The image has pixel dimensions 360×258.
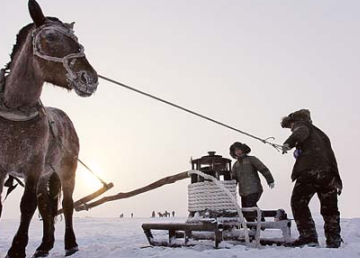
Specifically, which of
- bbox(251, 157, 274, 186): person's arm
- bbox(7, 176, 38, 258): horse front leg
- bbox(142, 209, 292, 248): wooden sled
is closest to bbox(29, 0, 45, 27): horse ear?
bbox(7, 176, 38, 258): horse front leg

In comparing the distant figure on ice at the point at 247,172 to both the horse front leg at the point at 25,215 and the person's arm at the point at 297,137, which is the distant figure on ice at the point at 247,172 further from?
the horse front leg at the point at 25,215

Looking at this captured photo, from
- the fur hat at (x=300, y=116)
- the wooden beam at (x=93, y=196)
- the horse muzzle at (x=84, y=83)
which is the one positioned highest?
the fur hat at (x=300, y=116)

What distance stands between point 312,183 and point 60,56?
386 cm

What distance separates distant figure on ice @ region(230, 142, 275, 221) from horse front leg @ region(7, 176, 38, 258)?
179 inches

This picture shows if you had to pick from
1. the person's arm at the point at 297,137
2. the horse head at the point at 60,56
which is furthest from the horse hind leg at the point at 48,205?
the person's arm at the point at 297,137

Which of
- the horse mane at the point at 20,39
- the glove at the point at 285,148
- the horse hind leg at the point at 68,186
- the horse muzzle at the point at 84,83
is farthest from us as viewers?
the horse hind leg at the point at 68,186

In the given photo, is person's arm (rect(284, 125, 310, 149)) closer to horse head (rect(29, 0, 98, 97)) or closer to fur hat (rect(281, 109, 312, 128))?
fur hat (rect(281, 109, 312, 128))

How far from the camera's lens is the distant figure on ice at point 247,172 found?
339 inches

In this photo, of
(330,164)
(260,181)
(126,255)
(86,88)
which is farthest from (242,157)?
(86,88)

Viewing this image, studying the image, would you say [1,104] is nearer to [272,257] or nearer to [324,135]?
[272,257]

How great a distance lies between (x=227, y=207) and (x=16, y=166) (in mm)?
3286

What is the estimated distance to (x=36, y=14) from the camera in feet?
16.9

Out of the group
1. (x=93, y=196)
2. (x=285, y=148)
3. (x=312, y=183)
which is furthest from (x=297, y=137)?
(x=93, y=196)

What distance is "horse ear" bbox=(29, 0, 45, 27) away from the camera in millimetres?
5113
